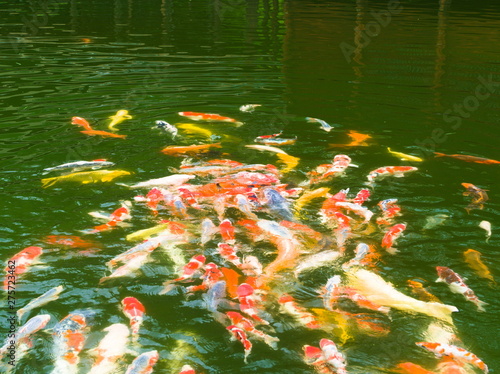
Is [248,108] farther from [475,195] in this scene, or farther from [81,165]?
[475,195]

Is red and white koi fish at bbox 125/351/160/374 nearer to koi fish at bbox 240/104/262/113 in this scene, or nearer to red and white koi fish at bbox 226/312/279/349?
red and white koi fish at bbox 226/312/279/349

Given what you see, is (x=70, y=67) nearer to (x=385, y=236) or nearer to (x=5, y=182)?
(x=5, y=182)

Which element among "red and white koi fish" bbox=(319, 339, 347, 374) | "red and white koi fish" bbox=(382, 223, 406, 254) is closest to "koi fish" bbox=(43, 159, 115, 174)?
"red and white koi fish" bbox=(382, 223, 406, 254)

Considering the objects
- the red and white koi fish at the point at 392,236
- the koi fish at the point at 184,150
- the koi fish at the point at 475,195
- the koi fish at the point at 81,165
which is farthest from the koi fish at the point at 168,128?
the koi fish at the point at 475,195

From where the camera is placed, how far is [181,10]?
2380 cm

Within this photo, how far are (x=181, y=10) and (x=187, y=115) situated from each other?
51.3ft

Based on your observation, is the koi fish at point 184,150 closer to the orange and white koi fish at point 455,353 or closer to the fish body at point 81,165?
the fish body at point 81,165

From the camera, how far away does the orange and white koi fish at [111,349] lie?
4037 mm

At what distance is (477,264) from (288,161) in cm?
292

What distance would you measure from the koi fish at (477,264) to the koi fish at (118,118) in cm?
547

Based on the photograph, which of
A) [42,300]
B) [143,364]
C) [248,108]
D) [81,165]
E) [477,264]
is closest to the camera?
[143,364]

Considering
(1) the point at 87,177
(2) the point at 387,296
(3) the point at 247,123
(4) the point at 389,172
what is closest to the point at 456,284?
(2) the point at 387,296

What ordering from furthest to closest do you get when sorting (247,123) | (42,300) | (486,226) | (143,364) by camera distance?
(247,123) → (486,226) → (42,300) → (143,364)

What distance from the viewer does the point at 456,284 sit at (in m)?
5.04
